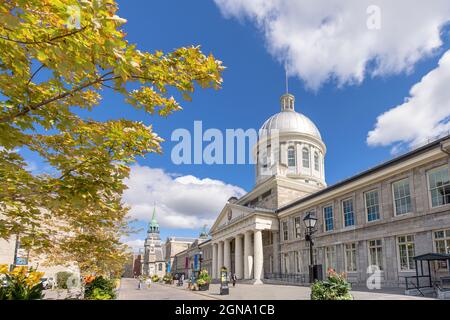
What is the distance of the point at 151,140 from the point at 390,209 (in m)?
25.3

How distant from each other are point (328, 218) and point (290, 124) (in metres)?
34.3

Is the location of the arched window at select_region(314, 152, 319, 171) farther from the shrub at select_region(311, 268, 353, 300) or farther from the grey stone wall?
the shrub at select_region(311, 268, 353, 300)

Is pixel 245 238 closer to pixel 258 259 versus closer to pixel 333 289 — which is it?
pixel 258 259

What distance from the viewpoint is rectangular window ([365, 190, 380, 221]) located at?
27.8 metres

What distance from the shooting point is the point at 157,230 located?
153125mm

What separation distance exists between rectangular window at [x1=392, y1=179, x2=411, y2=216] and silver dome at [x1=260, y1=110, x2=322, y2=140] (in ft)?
126

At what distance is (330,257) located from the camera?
108ft

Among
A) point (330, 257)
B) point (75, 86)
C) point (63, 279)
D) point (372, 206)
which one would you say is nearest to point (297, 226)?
point (330, 257)

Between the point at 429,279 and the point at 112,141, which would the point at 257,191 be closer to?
the point at 429,279

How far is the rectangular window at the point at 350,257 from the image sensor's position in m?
29.5

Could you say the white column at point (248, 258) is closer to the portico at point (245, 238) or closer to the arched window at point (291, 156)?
the portico at point (245, 238)

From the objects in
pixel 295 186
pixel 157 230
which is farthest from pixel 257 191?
pixel 157 230

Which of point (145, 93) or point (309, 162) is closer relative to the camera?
point (145, 93)
